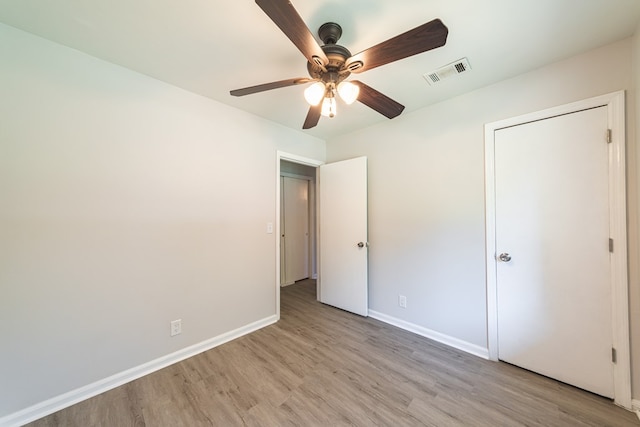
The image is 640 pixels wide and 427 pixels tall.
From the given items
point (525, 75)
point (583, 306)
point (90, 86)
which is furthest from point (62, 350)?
point (525, 75)

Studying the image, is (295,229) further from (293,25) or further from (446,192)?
(293,25)

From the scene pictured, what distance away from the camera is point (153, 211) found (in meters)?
1.92

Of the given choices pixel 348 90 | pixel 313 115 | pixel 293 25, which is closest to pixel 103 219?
pixel 313 115

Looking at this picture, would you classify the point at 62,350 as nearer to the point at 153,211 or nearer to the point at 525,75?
the point at 153,211

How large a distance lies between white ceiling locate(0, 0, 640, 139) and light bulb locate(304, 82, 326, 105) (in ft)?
1.19

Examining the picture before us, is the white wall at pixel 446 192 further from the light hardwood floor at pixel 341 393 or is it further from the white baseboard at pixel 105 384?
the white baseboard at pixel 105 384

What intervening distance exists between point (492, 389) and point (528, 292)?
2.59 feet

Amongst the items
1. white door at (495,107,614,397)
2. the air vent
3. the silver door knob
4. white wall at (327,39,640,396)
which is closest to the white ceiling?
the air vent

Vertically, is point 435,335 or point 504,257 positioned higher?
point 504,257

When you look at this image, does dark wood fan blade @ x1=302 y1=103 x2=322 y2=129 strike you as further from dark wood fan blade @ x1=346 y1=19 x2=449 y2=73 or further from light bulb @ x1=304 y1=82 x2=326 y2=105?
dark wood fan blade @ x1=346 y1=19 x2=449 y2=73

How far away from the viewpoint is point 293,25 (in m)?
1.00

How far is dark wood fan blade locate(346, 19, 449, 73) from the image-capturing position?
993mm

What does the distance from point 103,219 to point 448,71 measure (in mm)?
2870

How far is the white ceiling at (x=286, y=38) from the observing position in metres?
1.27
